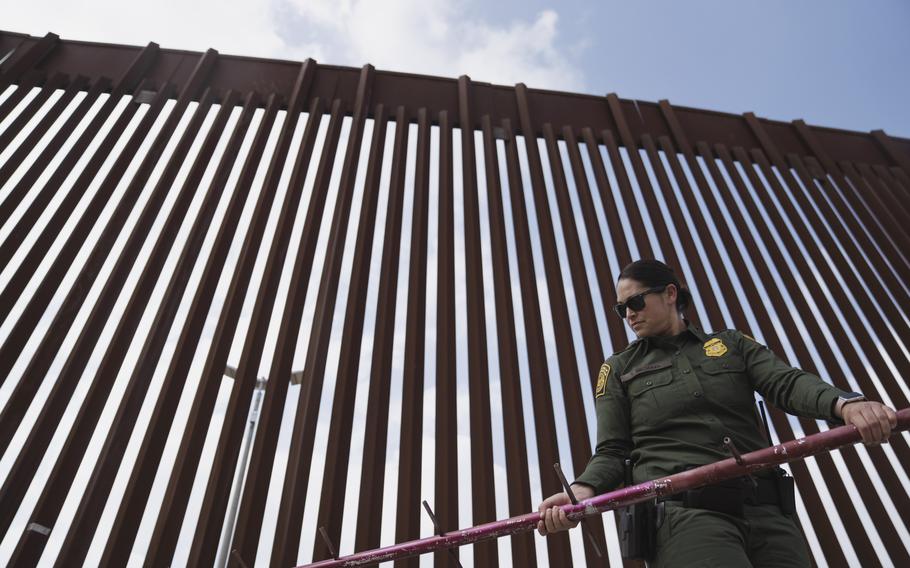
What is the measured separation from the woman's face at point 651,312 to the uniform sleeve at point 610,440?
0.14m

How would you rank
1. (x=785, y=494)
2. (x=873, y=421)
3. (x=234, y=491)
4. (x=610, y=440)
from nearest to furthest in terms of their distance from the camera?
(x=873, y=421)
(x=785, y=494)
(x=610, y=440)
(x=234, y=491)

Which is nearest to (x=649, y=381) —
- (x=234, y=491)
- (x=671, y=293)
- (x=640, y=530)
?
(x=671, y=293)

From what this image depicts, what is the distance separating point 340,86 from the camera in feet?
13.7

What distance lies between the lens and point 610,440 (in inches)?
58.9

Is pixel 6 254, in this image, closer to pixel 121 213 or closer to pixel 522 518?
pixel 121 213

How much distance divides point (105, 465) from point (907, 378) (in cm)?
409

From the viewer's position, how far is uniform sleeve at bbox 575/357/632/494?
1.42 metres

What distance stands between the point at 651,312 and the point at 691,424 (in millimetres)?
305

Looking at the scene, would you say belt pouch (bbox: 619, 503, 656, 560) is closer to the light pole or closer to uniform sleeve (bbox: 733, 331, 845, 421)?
uniform sleeve (bbox: 733, 331, 845, 421)

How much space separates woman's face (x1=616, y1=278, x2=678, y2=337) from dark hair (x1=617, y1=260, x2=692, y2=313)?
1 cm

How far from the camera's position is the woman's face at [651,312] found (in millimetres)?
1572

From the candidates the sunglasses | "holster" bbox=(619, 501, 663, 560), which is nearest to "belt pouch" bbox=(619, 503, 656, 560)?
"holster" bbox=(619, 501, 663, 560)

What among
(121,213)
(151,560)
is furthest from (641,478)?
(121,213)

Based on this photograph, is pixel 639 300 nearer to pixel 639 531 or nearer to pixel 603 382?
pixel 603 382
